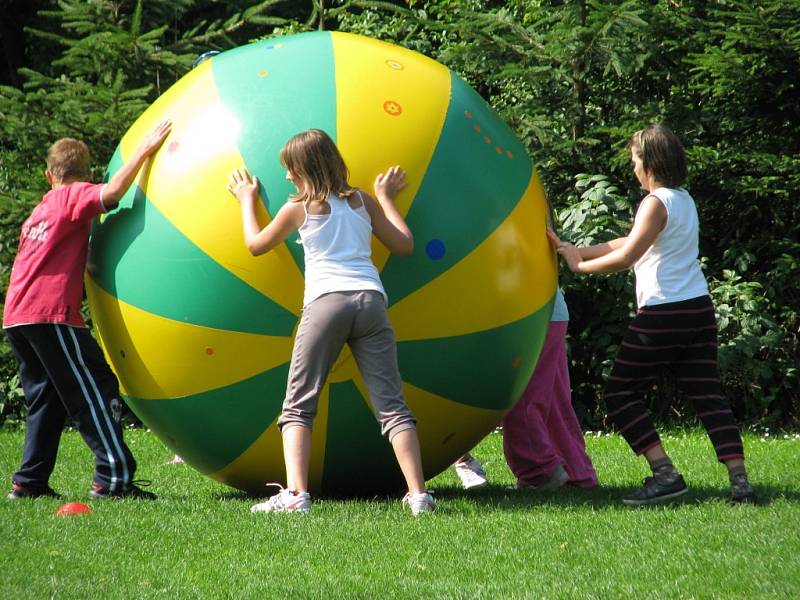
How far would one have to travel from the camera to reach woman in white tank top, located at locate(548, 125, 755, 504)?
193 inches

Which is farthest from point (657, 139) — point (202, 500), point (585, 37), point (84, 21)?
point (84, 21)

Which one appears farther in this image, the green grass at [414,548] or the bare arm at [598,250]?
the bare arm at [598,250]

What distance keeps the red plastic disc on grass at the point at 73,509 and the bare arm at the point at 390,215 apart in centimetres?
172

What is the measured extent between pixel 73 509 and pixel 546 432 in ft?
7.61

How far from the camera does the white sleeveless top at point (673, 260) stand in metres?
4.90

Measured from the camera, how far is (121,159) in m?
5.14

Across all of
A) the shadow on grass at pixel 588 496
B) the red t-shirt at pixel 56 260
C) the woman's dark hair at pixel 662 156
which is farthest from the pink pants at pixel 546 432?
the red t-shirt at pixel 56 260

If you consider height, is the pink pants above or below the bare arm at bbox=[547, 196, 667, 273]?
below

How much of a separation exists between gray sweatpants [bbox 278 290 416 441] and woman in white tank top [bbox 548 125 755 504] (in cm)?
105

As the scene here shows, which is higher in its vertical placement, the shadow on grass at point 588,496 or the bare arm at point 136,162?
the bare arm at point 136,162

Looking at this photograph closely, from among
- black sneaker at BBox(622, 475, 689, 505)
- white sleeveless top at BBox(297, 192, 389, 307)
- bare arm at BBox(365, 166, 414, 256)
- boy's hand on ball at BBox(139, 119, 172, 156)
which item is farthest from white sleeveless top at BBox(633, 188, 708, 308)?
boy's hand on ball at BBox(139, 119, 172, 156)

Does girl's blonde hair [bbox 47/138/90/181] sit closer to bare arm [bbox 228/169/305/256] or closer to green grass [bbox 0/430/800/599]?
bare arm [bbox 228/169/305/256]

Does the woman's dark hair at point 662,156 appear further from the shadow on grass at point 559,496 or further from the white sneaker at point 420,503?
the white sneaker at point 420,503

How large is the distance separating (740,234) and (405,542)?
5.78 metres
